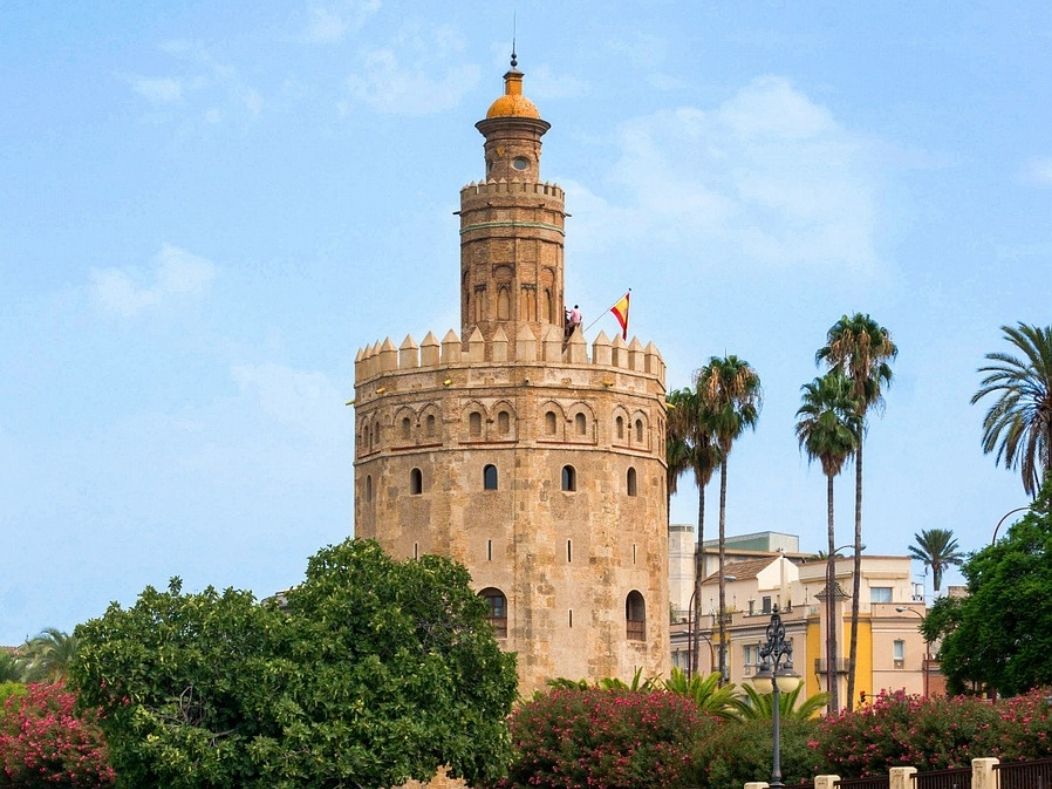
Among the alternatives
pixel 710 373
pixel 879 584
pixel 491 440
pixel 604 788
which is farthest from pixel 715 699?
pixel 879 584

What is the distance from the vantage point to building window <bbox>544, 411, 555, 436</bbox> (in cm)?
7511

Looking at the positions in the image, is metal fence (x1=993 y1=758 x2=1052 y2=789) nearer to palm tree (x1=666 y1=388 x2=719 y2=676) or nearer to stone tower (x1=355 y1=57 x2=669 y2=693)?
stone tower (x1=355 y1=57 x2=669 y2=693)

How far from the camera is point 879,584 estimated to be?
104 m

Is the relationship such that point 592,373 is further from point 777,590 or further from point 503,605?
point 777,590

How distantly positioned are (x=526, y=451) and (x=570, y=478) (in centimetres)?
173

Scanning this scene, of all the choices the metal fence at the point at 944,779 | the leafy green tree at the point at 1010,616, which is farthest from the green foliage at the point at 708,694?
the metal fence at the point at 944,779

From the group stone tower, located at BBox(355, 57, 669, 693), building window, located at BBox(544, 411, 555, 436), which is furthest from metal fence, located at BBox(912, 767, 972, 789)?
building window, located at BBox(544, 411, 555, 436)

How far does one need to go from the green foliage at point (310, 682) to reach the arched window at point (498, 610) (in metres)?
14.9

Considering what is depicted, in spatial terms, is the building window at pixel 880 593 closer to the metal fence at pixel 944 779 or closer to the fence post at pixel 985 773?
the metal fence at pixel 944 779

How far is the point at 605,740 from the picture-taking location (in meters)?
60.1

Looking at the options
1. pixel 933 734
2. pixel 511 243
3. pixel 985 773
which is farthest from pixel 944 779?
pixel 511 243

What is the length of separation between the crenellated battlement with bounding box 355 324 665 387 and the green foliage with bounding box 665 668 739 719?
43.0ft

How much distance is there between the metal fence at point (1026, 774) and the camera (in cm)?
4141

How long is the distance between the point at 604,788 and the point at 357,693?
312 inches
